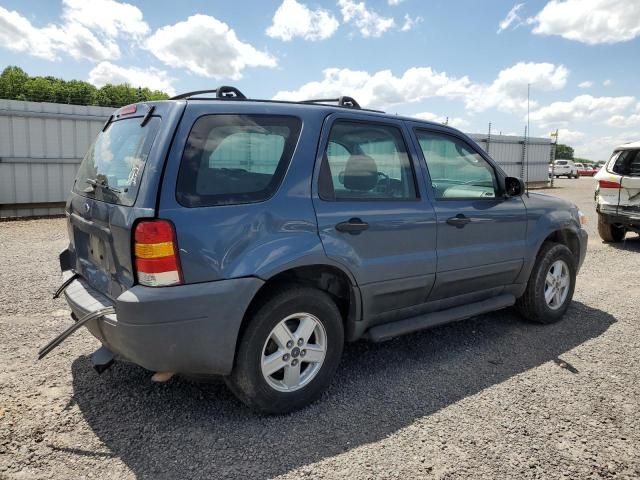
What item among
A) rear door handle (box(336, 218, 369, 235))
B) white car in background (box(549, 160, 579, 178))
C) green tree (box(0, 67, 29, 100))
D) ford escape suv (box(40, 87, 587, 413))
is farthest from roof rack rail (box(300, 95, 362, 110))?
green tree (box(0, 67, 29, 100))

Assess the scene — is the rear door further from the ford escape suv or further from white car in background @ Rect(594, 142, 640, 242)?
white car in background @ Rect(594, 142, 640, 242)

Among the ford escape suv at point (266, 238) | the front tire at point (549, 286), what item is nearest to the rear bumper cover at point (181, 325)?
the ford escape suv at point (266, 238)

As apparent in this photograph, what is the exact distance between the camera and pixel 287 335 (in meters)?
2.86

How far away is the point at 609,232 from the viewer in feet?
30.0

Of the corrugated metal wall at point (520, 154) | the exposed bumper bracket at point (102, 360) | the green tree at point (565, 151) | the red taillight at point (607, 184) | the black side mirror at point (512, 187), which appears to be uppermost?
the green tree at point (565, 151)

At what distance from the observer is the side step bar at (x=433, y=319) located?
333 cm

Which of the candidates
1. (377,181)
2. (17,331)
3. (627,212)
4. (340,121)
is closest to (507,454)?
(377,181)

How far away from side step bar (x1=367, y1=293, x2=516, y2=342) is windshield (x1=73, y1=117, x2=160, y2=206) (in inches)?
70.6

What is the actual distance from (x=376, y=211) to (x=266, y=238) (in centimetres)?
86

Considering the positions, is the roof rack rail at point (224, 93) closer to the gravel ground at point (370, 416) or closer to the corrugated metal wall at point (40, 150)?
the gravel ground at point (370, 416)

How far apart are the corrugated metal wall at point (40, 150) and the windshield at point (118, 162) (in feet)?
31.1

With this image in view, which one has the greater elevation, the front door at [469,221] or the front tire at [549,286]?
the front door at [469,221]

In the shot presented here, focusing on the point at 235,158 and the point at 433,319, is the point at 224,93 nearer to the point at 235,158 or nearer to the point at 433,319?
the point at 235,158

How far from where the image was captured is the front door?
3.64 meters
